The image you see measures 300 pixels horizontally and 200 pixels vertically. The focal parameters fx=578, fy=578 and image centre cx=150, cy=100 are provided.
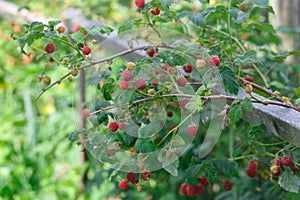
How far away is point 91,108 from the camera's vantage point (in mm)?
1523

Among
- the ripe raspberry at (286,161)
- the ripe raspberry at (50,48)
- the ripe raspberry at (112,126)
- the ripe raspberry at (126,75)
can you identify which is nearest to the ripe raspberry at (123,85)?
the ripe raspberry at (126,75)

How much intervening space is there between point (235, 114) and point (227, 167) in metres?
0.43

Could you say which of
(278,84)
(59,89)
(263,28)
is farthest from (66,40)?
(59,89)

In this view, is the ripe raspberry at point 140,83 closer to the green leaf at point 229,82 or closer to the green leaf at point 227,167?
the green leaf at point 229,82

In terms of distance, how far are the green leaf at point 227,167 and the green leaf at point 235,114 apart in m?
0.41

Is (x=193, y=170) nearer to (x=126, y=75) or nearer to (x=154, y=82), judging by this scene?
(x=154, y=82)

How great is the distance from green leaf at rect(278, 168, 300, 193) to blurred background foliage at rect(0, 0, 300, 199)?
0.74 metres

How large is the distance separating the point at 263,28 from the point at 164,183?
898 millimetres

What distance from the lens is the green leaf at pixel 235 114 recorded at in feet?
3.86

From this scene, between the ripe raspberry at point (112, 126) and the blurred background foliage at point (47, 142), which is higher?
the ripe raspberry at point (112, 126)

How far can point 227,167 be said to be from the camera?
5.19 ft

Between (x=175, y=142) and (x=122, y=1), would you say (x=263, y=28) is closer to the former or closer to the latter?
(x=175, y=142)

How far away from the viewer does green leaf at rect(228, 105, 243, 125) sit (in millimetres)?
1176

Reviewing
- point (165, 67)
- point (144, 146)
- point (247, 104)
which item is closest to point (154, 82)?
point (165, 67)
